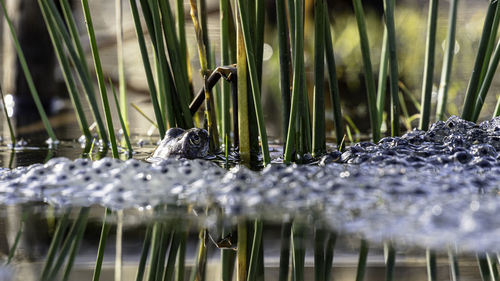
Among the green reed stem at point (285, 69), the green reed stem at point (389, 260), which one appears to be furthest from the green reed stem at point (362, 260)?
the green reed stem at point (285, 69)

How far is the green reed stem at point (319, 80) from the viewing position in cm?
100

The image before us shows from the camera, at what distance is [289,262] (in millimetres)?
529

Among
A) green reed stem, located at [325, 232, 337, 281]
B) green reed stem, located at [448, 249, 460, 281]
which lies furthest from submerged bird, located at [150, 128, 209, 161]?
green reed stem, located at [448, 249, 460, 281]

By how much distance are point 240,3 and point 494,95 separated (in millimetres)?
2163

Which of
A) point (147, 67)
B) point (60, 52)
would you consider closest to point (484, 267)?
point (147, 67)

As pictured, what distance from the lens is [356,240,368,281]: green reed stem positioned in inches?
19.2

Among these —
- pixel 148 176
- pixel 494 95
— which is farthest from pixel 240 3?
pixel 494 95

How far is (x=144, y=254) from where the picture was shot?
21.8 inches

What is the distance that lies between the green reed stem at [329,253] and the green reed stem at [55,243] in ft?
0.79

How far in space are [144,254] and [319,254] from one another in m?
0.17

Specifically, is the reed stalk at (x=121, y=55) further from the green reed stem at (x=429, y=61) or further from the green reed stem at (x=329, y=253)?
the green reed stem at (x=329, y=253)

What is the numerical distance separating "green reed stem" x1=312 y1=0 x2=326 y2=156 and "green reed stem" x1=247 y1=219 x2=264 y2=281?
0.45 metres

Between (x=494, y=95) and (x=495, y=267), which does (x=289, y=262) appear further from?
(x=494, y=95)

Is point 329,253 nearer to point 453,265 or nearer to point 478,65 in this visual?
point 453,265
